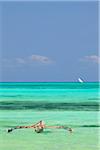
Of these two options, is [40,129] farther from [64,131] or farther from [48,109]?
[48,109]

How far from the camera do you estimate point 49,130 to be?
807cm

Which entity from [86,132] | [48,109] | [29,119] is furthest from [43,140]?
[48,109]

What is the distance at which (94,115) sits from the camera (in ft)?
35.2

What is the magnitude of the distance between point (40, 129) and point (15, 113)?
341 cm

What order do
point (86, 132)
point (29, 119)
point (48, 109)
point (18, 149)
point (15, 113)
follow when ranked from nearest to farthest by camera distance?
point (18, 149) → point (86, 132) → point (29, 119) → point (15, 113) → point (48, 109)

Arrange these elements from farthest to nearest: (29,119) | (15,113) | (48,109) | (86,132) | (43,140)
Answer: (48,109), (15,113), (29,119), (86,132), (43,140)

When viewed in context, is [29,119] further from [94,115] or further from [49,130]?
[49,130]

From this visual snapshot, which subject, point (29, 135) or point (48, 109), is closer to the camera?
point (29, 135)

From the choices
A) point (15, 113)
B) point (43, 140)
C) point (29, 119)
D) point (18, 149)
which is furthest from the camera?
point (15, 113)

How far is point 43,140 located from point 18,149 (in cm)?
73

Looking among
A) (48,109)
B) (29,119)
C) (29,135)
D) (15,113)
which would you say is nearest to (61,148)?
(29,135)

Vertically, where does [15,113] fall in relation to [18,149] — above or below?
above

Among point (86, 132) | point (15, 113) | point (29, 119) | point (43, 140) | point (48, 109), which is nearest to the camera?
point (43, 140)

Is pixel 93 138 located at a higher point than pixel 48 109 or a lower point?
lower
